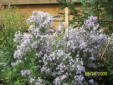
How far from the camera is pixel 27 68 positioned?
2656mm

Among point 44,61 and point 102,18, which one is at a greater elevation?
point 102,18

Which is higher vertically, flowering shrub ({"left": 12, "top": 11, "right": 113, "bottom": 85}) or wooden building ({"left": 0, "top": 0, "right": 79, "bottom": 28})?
wooden building ({"left": 0, "top": 0, "right": 79, "bottom": 28})

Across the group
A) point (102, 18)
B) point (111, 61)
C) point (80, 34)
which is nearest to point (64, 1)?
point (102, 18)

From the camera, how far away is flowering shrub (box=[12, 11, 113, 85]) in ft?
7.75

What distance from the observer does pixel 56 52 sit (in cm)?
243

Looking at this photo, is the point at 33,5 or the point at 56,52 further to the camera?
the point at 33,5

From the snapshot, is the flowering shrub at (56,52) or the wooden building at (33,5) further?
the wooden building at (33,5)

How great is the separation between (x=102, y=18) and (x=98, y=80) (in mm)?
1434

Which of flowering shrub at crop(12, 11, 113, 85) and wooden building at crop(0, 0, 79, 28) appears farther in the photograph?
wooden building at crop(0, 0, 79, 28)

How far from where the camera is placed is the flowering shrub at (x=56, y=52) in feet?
7.75

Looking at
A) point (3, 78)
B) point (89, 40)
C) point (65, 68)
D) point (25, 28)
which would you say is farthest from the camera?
point (25, 28)

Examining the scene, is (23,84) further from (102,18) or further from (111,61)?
(102,18)

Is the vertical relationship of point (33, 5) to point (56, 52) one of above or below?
above

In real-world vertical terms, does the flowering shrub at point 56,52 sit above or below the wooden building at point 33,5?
below
